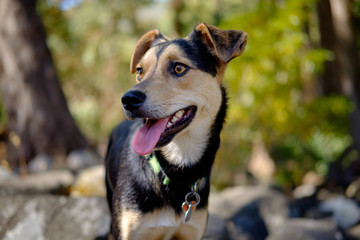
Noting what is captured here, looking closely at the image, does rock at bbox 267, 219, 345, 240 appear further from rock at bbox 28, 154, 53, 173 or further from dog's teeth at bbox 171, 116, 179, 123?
rock at bbox 28, 154, 53, 173

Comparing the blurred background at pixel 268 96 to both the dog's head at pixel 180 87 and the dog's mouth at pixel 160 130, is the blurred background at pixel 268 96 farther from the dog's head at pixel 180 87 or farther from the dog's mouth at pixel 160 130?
the dog's mouth at pixel 160 130

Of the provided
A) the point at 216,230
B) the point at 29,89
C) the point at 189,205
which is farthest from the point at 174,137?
the point at 29,89

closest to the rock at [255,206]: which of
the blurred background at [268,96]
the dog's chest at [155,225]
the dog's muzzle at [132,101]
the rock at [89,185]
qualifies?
the blurred background at [268,96]

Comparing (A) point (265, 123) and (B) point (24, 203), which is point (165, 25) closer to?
(A) point (265, 123)

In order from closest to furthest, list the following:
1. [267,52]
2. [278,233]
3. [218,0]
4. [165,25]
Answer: [278,233] → [267,52] → [165,25] → [218,0]

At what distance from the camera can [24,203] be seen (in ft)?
13.7

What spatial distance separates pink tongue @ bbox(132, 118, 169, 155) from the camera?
2.62 metres

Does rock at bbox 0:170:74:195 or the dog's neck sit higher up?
the dog's neck

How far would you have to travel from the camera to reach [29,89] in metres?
8.28

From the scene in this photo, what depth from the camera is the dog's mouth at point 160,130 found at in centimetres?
263

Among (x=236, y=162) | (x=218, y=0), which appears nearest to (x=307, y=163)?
(x=236, y=162)

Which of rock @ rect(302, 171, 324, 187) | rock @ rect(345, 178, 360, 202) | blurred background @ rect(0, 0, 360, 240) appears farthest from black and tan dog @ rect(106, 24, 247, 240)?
rock @ rect(302, 171, 324, 187)

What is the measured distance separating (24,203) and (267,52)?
4684mm

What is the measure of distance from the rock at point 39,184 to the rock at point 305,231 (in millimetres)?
3327
